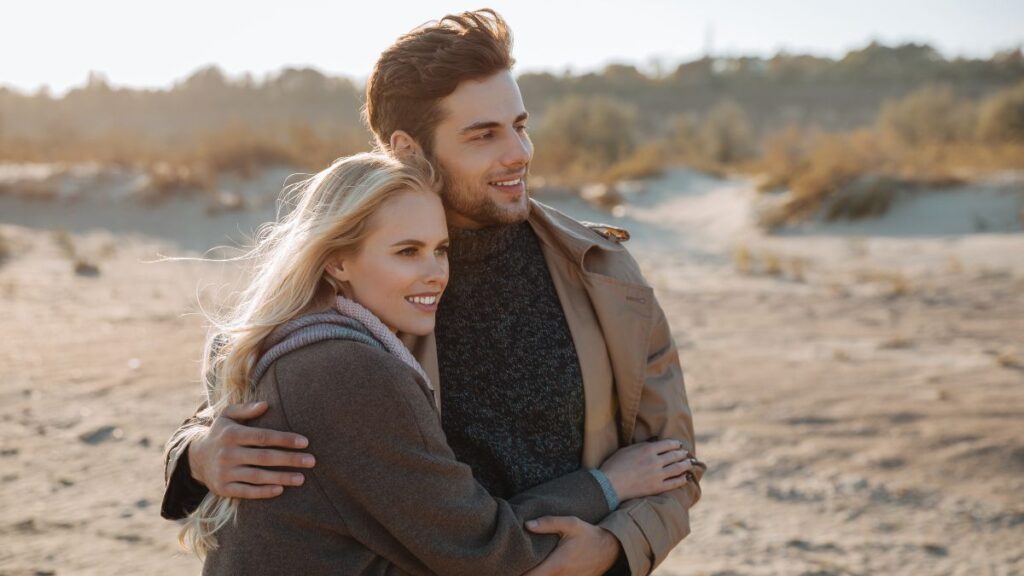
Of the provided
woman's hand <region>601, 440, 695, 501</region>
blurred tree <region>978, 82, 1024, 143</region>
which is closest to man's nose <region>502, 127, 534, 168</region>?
woman's hand <region>601, 440, 695, 501</region>

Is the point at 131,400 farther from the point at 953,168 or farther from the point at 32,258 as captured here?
the point at 953,168

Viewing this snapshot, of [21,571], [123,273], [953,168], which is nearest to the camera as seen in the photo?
[21,571]

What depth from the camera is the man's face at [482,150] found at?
2717 millimetres

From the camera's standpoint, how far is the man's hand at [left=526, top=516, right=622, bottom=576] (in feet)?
7.38

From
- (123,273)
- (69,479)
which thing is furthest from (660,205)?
(69,479)

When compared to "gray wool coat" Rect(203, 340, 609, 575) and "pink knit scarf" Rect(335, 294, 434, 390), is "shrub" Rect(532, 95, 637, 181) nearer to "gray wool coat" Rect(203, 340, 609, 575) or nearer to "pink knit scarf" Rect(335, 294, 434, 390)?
"pink knit scarf" Rect(335, 294, 434, 390)

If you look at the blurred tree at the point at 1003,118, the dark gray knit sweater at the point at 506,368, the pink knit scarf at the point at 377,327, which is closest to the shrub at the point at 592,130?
the blurred tree at the point at 1003,118

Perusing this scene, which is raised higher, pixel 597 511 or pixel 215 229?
pixel 597 511

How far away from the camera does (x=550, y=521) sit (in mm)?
2271

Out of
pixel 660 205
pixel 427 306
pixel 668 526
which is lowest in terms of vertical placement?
pixel 660 205

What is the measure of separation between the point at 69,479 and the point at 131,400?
1.52m

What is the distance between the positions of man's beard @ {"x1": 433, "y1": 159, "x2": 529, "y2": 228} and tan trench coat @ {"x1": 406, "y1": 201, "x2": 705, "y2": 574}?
3.8 inches

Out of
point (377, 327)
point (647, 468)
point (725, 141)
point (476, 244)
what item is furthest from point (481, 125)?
point (725, 141)

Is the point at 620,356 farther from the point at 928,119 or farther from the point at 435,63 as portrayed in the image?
the point at 928,119
